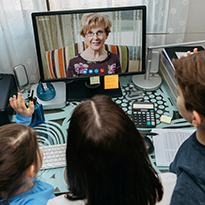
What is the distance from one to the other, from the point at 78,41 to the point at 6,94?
0.47 metres

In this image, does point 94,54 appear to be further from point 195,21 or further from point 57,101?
point 195,21

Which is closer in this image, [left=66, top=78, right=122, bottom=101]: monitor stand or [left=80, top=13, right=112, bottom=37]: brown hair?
[left=80, top=13, right=112, bottom=37]: brown hair

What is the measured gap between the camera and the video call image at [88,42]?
1.19 metres

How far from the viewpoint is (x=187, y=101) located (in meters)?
0.75

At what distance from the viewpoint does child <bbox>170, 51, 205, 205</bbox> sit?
2.30 feet

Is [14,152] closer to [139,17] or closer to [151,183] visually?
[151,183]

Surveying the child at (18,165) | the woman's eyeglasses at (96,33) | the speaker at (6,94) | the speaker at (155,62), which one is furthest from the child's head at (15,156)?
the speaker at (155,62)

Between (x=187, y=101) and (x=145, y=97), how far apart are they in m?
0.65

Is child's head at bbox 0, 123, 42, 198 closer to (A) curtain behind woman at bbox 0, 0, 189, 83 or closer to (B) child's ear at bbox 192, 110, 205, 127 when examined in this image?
(B) child's ear at bbox 192, 110, 205, 127

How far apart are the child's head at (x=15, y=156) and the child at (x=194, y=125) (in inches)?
19.4

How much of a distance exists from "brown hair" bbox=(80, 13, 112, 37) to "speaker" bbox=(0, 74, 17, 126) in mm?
493

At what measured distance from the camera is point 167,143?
1.11m

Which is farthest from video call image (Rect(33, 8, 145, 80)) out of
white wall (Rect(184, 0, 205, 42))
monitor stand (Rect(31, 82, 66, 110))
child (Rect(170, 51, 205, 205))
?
child (Rect(170, 51, 205, 205))

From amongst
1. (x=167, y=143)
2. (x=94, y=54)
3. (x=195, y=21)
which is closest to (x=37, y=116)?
(x=94, y=54)
